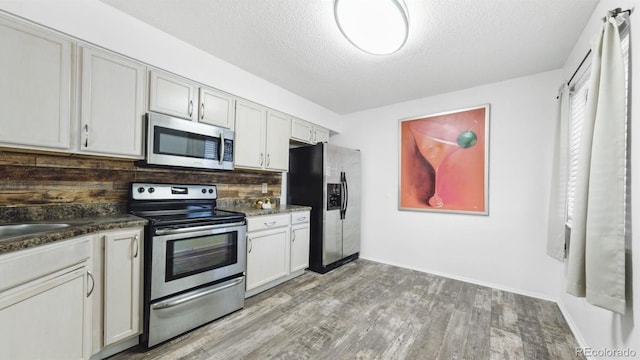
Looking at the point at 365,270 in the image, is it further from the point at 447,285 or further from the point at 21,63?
the point at 21,63

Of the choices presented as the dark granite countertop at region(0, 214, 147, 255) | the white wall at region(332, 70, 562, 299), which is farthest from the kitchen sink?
the white wall at region(332, 70, 562, 299)

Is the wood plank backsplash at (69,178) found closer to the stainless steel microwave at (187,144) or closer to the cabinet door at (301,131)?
the stainless steel microwave at (187,144)

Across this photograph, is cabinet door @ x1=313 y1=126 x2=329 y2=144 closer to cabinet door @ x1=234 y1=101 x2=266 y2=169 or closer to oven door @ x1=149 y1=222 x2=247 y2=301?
cabinet door @ x1=234 y1=101 x2=266 y2=169

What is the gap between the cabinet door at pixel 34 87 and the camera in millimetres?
1469

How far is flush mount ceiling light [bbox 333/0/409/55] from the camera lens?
1.61 metres

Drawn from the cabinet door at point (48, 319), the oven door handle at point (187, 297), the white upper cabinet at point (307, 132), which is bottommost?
the oven door handle at point (187, 297)

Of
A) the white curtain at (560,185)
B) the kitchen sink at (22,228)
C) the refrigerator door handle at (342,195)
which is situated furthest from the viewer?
the refrigerator door handle at (342,195)

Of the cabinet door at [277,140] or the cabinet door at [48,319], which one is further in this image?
the cabinet door at [277,140]

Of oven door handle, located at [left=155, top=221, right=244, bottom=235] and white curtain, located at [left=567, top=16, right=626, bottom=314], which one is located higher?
white curtain, located at [left=567, top=16, right=626, bottom=314]

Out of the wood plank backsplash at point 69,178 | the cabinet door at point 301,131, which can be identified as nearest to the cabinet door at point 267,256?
the wood plank backsplash at point 69,178

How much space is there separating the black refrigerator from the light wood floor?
58 cm

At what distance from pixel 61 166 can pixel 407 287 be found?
11.6 feet

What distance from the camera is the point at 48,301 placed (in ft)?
4.31

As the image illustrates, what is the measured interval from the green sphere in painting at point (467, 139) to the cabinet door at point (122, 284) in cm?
360
